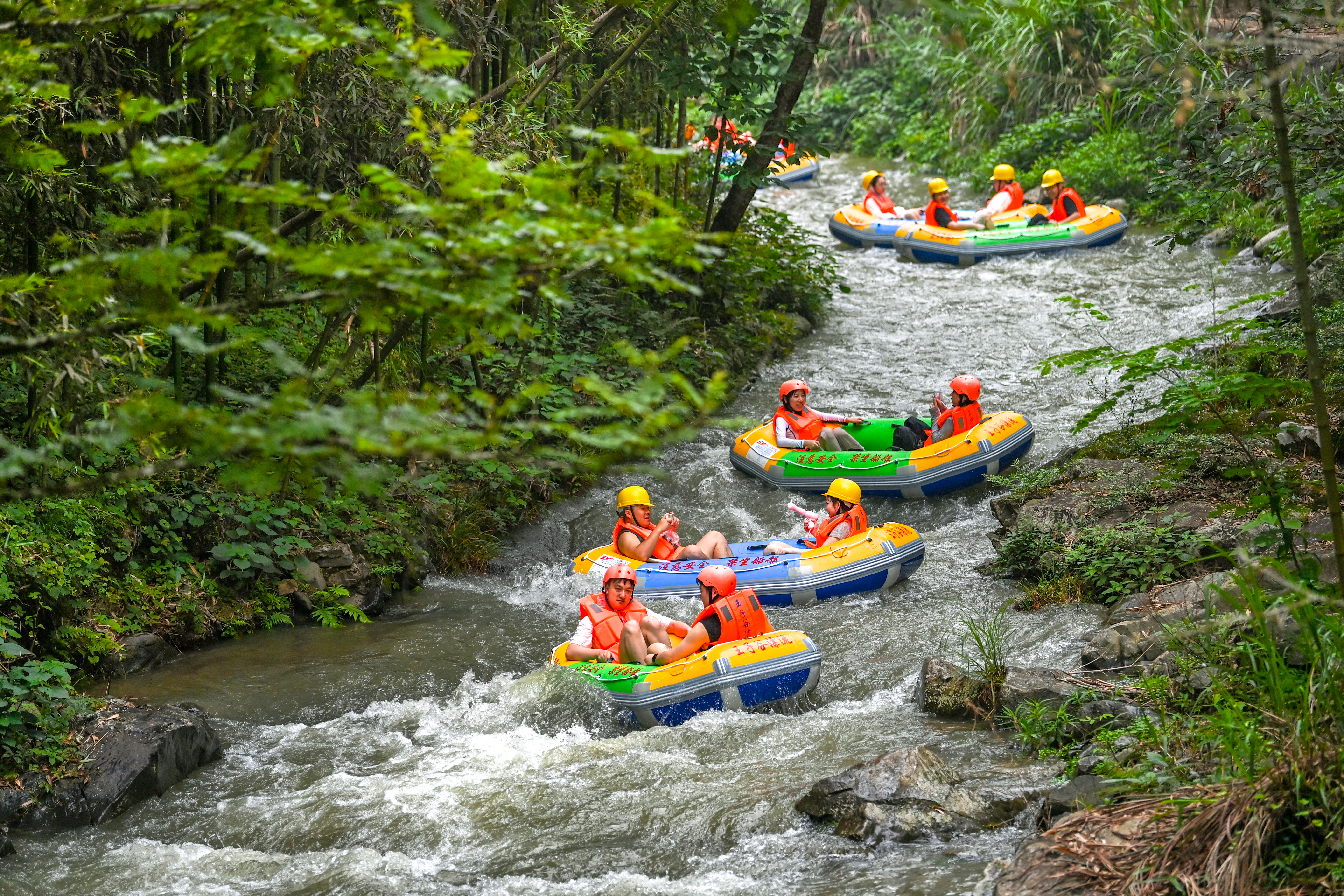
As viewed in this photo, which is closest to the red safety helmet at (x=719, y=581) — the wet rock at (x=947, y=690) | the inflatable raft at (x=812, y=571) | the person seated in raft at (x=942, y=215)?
the inflatable raft at (x=812, y=571)

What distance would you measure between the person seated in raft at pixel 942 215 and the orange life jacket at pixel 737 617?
410 inches

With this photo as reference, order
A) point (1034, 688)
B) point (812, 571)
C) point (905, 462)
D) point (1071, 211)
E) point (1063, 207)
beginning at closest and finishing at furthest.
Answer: point (1034, 688), point (812, 571), point (905, 462), point (1063, 207), point (1071, 211)

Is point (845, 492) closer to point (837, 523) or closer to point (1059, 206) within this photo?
point (837, 523)

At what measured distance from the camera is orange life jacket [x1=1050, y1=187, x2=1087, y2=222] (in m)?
15.4

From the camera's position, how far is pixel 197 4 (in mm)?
3078

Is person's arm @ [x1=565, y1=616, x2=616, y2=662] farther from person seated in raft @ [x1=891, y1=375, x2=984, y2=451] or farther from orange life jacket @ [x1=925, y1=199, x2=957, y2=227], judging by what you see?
orange life jacket @ [x1=925, y1=199, x2=957, y2=227]

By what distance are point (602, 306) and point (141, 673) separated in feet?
19.1

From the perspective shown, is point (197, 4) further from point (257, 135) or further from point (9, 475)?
point (257, 135)

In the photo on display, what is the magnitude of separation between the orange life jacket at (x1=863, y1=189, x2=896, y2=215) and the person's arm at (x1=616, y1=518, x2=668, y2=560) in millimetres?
9799

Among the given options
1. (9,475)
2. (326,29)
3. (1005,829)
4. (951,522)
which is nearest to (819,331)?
(951,522)

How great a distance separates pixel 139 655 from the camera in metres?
→ 6.80

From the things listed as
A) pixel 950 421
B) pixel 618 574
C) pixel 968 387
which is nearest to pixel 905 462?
pixel 950 421

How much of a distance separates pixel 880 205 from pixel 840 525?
957cm

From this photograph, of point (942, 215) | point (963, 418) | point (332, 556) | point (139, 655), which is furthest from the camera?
point (942, 215)
